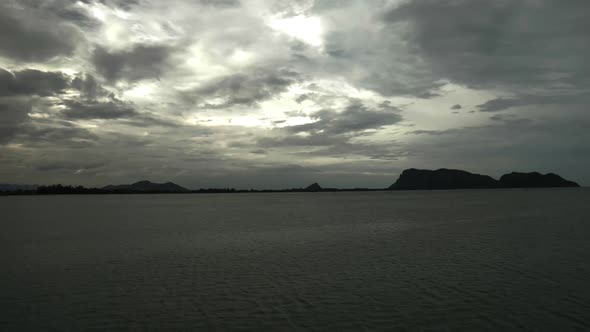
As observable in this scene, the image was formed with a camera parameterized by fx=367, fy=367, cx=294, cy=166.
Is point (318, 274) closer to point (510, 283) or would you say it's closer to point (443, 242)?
point (510, 283)

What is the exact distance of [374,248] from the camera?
42000 mm

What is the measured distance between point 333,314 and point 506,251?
2843cm

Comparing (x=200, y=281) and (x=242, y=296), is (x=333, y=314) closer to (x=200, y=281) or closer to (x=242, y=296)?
(x=242, y=296)

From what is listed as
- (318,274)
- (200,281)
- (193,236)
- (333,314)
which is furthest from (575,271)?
(193,236)

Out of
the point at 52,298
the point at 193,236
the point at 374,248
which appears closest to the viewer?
the point at 52,298

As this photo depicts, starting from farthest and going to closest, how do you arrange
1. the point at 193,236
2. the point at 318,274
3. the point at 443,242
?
the point at 193,236 → the point at 443,242 → the point at 318,274

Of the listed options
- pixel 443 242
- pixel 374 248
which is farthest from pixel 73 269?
pixel 443 242

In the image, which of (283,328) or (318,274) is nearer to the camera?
(283,328)

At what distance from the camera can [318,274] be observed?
95.5 feet

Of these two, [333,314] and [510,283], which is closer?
[333,314]

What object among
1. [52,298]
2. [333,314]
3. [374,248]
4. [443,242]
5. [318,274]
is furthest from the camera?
[443,242]

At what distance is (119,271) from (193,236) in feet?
79.3

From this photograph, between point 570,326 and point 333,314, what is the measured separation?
11714 mm

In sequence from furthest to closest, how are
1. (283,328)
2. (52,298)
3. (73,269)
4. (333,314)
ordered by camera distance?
(73,269) → (52,298) → (333,314) → (283,328)
